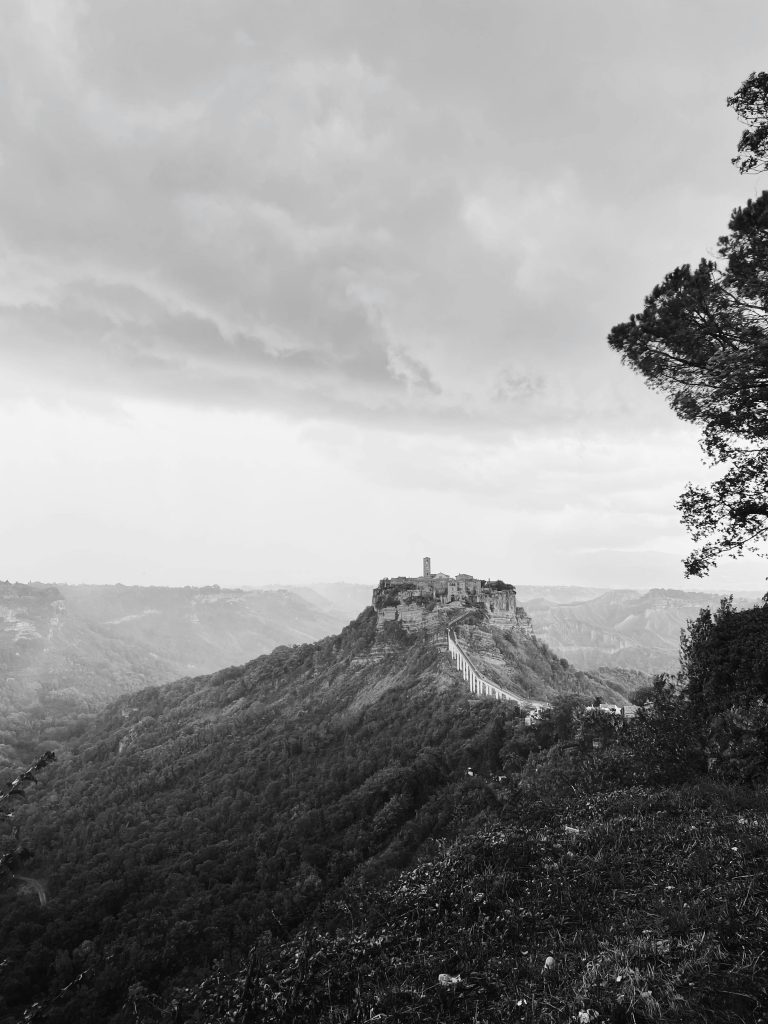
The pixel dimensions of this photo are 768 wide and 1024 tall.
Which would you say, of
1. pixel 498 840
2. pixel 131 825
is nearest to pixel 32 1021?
pixel 131 825

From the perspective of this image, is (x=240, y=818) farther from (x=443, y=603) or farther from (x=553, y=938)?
(x=553, y=938)

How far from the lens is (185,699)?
9525cm

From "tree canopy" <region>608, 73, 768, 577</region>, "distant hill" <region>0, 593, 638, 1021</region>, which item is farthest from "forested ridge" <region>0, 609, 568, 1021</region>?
"tree canopy" <region>608, 73, 768, 577</region>

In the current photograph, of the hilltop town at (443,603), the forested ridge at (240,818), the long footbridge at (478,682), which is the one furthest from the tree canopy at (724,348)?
the hilltop town at (443,603)

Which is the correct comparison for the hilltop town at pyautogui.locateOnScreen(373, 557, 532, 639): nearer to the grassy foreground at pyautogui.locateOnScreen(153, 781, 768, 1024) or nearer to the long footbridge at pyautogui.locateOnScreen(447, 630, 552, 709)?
the long footbridge at pyautogui.locateOnScreen(447, 630, 552, 709)

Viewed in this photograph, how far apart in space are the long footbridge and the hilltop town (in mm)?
8617

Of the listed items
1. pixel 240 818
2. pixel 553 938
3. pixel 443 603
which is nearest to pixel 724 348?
pixel 553 938

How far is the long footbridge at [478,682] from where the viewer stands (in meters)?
44.3

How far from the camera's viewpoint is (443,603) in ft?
249

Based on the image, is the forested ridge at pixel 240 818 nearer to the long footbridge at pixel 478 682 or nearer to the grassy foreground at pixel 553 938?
the long footbridge at pixel 478 682

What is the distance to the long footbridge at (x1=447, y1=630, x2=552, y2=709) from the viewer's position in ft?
145

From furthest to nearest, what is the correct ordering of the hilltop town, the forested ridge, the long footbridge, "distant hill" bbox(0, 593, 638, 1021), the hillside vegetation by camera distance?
the hilltop town, the long footbridge, "distant hill" bbox(0, 593, 638, 1021), the forested ridge, the hillside vegetation

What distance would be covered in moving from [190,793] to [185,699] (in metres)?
45.3

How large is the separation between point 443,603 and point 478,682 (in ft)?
84.2
